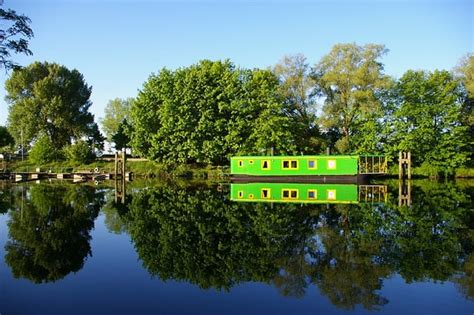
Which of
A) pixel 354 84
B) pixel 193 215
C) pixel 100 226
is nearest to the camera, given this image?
pixel 100 226

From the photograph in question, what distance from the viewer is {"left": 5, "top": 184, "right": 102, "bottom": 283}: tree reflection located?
968cm

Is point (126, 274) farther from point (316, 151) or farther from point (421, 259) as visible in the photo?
point (316, 151)

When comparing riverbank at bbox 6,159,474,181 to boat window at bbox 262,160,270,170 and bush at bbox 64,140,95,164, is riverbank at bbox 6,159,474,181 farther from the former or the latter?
boat window at bbox 262,160,270,170

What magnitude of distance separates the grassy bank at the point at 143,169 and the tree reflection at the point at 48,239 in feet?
81.0

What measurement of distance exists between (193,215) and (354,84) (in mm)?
33708

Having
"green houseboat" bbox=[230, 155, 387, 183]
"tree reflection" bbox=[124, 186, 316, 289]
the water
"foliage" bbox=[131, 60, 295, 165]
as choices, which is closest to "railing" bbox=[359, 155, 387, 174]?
"green houseboat" bbox=[230, 155, 387, 183]

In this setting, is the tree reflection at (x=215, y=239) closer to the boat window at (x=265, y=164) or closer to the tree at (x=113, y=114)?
the boat window at (x=265, y=164)

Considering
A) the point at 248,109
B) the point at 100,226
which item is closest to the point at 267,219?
the point at 100,226

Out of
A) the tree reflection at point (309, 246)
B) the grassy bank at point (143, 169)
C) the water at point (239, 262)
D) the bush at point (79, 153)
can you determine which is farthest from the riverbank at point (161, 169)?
the water at point (239, 262)

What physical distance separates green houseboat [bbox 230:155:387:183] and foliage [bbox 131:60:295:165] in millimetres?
4275

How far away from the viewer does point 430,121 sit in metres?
43.8

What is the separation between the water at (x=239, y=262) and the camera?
741 cm

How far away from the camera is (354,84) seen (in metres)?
45.3

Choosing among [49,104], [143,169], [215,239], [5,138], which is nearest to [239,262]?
[215,239]
